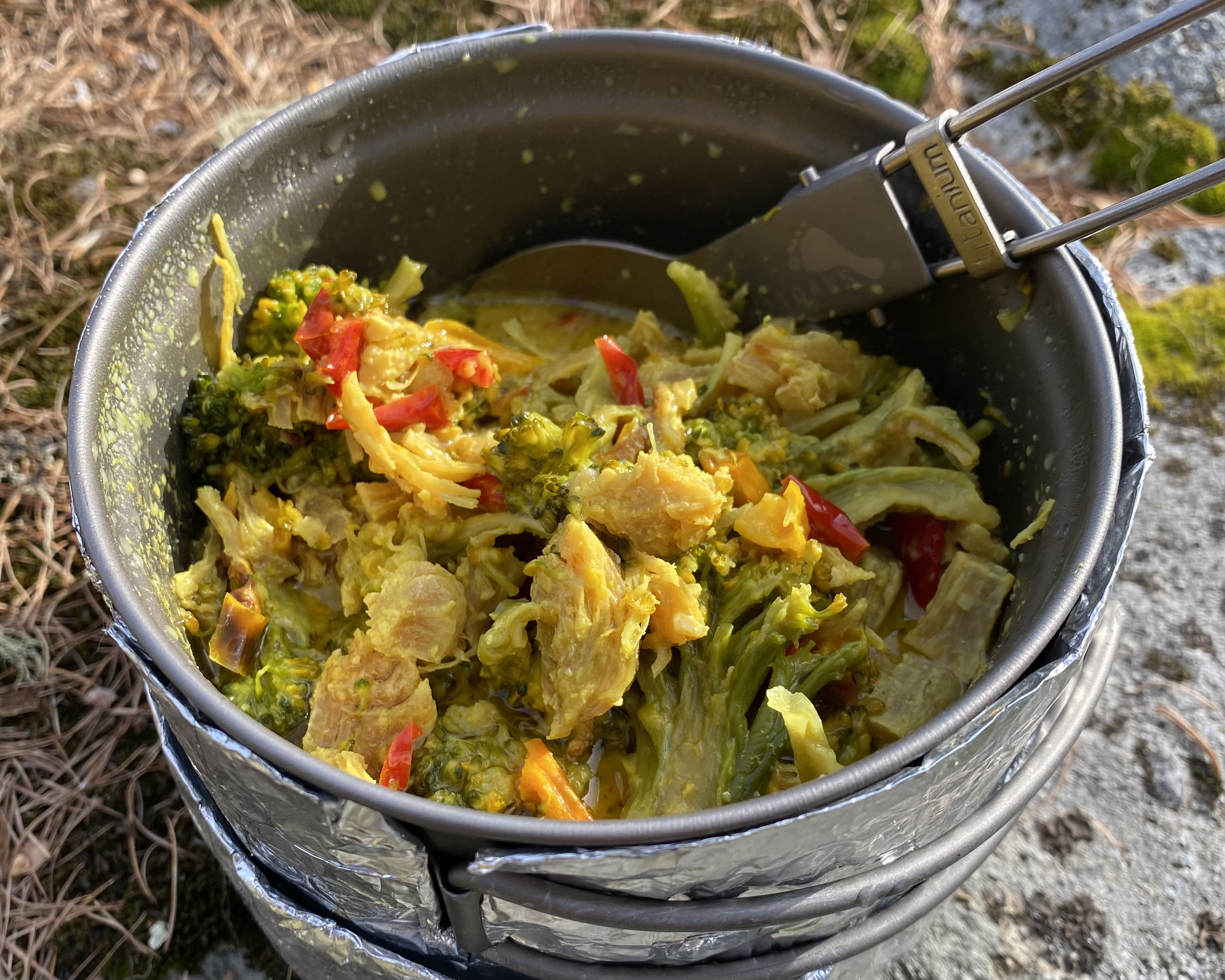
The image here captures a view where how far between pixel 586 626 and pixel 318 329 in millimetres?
811

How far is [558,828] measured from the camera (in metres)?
1.11

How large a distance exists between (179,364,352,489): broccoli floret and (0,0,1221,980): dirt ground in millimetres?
752

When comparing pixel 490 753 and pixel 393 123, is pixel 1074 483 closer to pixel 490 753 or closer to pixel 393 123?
pixel 490 753

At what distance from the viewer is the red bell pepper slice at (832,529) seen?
1.73 meters

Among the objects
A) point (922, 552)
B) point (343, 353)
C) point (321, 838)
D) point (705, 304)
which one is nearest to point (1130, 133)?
point (705, 304)

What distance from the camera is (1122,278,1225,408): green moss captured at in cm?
255

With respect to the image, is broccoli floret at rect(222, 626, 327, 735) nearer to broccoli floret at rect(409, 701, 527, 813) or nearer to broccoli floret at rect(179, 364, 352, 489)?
broccoli floret at rect(409, 701, 527, 813)

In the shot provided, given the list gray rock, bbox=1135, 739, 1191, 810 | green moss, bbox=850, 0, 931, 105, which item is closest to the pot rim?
gray rock, bbox=1135, 739, 1191, 810

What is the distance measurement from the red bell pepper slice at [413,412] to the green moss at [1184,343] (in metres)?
1.86

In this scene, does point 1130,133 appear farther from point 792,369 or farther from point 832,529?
point 832,529

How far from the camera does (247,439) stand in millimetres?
1769

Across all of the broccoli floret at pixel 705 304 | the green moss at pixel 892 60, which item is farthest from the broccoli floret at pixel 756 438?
the green moss at pixel 892 60

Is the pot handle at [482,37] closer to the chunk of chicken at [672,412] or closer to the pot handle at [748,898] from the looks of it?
the chunk of chicken at [672,412]

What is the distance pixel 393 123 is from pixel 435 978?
156cm
